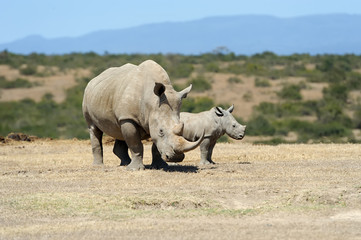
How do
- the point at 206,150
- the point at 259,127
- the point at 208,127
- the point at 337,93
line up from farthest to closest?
1. the point at 337,93
2. the point at 259,127
3. the point at 206,150
4. the point at 208,127

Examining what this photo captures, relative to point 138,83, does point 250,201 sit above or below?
below

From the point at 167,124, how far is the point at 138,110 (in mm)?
999

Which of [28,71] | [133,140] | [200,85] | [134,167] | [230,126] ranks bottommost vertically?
[200,85]

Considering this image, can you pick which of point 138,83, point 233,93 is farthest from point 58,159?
point 233,93

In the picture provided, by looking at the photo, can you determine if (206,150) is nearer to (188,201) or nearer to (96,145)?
(96,145)

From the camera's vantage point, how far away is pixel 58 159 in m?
19.9

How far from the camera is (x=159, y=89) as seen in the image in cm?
1505

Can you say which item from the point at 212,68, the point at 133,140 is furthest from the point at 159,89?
the point at 212,68

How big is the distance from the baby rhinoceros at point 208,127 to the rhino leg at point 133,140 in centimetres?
161

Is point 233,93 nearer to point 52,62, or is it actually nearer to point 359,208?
point 52,62

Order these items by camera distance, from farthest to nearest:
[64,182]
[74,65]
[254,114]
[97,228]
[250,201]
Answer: [74,65] → [254,114] → [64,182] → [250,201] → [97,228]

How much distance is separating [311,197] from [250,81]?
4255cm

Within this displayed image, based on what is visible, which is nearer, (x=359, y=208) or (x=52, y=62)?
(x=359, y=208)

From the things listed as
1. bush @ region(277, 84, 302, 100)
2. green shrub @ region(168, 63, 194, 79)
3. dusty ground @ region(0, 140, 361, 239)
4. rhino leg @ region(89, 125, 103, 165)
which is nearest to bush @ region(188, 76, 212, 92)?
green shrub @ region(168, 63, 194, 79)
